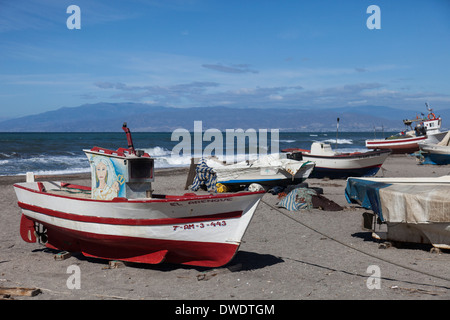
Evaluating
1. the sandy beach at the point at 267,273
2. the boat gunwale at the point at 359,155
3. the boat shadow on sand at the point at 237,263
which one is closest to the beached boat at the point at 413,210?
the sandy beach at the point at 267,273

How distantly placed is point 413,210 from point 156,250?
16.8 ft

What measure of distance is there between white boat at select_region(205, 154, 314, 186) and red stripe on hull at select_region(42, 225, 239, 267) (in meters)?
10.5

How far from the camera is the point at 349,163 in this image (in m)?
24.5

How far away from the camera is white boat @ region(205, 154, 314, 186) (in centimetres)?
1945

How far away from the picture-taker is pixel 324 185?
22.5m

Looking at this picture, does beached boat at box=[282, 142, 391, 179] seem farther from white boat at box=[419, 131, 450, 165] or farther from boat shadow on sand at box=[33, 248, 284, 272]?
boat shadow on sand at box=[33, 248, 284, 272]

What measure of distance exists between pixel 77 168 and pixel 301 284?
29.4 metres

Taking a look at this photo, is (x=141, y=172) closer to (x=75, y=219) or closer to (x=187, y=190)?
(x=75, y=219)

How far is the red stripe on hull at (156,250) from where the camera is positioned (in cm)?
877

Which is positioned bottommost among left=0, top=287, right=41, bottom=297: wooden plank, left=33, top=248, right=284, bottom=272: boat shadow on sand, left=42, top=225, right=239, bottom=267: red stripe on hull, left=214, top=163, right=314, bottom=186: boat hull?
left=33, top=248, right=284, bottom=272: boat shadow on sand

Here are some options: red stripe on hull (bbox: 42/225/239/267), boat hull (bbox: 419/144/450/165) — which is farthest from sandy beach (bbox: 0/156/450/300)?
boat hull (bbox: 419/144/450/165)

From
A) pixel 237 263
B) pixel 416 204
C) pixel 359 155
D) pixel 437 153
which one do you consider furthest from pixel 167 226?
pixel 437 153
